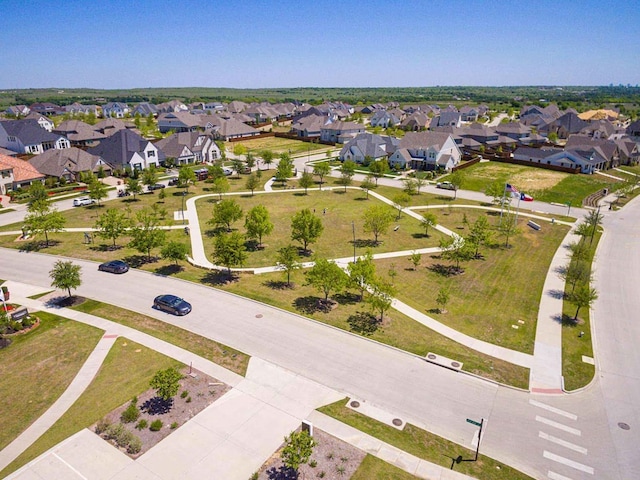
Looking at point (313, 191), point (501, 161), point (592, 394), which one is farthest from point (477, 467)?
point (501, 161)

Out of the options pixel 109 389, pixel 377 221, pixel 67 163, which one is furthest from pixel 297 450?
pixel 67 163

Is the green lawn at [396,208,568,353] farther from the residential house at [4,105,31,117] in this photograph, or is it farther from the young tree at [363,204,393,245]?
the residential house at [4,105,31,117]

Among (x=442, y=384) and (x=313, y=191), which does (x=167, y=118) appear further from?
(x=442, y=384)

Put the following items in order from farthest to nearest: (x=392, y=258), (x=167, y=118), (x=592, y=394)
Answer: (x=167, y=118) < (x=392, y=258) < (x=592, y=394)

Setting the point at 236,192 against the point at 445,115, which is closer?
the point at 236,192

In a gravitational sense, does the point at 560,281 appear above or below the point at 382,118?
below

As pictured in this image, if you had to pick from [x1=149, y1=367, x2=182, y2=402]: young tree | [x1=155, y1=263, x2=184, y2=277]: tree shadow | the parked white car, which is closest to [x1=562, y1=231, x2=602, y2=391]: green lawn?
[x1=149, y1=367, x2=182, y2=402]: young tree

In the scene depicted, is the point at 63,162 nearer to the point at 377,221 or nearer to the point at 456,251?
the point at 377,221
